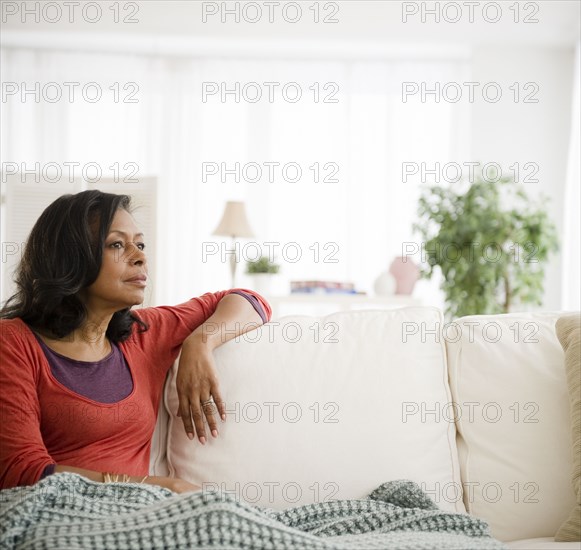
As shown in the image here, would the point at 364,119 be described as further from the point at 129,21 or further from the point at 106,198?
the point at 106,198

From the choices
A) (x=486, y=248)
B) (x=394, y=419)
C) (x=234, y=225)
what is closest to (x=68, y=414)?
(x=394, y=419)

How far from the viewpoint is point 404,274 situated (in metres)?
4.47

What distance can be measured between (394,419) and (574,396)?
363 mm

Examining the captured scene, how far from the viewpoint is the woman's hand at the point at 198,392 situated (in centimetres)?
145

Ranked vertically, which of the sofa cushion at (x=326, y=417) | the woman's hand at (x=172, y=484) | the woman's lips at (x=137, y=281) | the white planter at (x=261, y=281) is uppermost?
the woman's lips at (x=137, y=281)

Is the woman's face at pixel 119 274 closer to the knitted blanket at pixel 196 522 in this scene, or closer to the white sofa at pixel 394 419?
the white sofa at pixel 394 419

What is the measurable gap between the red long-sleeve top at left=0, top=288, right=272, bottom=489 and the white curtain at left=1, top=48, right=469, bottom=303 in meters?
3.77

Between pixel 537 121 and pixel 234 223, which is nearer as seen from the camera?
pixel 234 223

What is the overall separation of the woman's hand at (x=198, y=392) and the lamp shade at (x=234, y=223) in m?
3.13

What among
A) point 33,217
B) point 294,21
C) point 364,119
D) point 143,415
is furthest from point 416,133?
point 143,415

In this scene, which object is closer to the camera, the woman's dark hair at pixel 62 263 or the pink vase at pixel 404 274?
the woman's dark hair at pixel 62 263

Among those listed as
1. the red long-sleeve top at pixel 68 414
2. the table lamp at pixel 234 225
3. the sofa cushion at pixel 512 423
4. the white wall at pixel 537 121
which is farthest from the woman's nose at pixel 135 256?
the white wall at pixel 537 121

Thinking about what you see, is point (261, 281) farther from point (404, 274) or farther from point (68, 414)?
point (68, 414)

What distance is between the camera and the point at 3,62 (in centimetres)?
526
